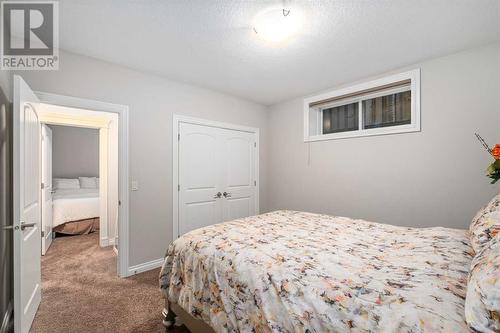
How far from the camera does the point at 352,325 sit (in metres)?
0.90

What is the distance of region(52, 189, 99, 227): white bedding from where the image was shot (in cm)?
416

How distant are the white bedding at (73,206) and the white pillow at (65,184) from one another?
785mm

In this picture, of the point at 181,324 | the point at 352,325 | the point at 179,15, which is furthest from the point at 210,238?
the point at 179,15

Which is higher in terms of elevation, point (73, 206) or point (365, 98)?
point (365, 98)

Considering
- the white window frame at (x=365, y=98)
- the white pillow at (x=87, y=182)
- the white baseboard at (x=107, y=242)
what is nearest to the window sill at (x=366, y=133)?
the white window frame at (x=365, y=98)

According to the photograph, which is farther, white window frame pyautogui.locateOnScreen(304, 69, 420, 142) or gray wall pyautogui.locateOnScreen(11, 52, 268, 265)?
white window frame pyautogui.locateOnScreen(304, 69, 420, 142)

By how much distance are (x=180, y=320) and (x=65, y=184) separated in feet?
17.7

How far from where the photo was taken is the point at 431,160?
2.51 metres

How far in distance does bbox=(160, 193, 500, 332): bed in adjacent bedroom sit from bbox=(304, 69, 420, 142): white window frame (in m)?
1.39

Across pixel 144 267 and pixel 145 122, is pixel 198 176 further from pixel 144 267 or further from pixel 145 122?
pixel 144 267

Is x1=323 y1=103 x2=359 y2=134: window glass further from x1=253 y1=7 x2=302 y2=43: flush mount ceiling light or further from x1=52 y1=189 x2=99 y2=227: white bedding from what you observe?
x1=52 y1=189 x2=99 y2=227: white bedding

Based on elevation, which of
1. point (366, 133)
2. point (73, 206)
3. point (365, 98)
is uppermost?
point (365, 98)

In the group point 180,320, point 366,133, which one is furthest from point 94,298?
point 366,133


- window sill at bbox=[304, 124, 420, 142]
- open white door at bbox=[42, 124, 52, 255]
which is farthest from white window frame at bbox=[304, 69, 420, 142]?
open white door at bbox=[42, 124, 52, 255]
